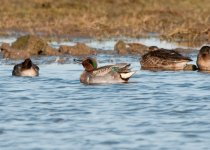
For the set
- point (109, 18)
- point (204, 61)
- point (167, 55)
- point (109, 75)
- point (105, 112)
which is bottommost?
point (105, 112)

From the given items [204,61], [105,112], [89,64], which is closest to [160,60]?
[204,61]

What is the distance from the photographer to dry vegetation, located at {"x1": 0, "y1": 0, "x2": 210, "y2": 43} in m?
28.2

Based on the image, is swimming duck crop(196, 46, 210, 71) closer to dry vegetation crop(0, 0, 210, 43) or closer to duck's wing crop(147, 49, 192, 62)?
duck's wing crop(147, 49, 192, 62)

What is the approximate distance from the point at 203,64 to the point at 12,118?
7.59 metres

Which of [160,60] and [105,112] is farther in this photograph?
[160,60]

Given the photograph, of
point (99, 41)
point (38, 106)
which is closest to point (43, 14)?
point (99, 41)

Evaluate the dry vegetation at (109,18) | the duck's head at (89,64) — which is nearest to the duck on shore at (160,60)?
the duck's head at (89,64)

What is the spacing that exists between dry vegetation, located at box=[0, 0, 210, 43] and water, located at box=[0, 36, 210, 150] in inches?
391

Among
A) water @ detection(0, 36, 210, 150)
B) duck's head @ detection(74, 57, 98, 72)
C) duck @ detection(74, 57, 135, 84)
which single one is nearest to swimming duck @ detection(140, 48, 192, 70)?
water @ detection(0, 36, 210, 150)

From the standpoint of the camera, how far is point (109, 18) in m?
32.7

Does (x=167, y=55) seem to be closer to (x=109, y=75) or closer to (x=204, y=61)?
(x=204, y=61)

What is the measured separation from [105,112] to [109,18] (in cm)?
2021

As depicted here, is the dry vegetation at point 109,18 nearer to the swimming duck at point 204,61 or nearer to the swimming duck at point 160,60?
the swimming duck at point 160,60

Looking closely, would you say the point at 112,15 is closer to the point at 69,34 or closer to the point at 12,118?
the point at 69,34
